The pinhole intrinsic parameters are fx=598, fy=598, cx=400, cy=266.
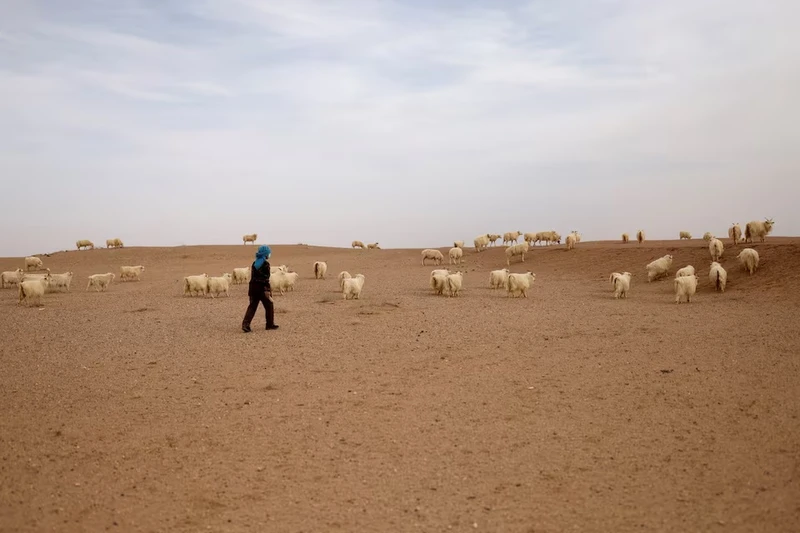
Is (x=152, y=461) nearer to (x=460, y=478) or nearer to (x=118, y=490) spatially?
(x=118, y=490)

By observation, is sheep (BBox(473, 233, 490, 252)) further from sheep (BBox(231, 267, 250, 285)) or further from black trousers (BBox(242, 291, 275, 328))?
black trousers (BBox(242, 291, 275, 328))

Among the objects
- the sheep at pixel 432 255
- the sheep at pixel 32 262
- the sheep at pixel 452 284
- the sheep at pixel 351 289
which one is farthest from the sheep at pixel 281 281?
the sheep at pixel 32 262

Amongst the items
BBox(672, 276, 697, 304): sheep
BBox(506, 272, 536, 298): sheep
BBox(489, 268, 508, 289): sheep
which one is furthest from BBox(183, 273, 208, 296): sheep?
BBox(672, 276, 697, 304): sheep

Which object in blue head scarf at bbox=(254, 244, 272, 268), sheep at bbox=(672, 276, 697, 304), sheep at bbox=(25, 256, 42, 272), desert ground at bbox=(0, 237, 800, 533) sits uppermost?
sheep at bbox=(25, 256, 42, 272)

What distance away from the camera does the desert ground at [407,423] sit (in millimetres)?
6152

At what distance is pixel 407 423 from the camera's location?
28.1 ft

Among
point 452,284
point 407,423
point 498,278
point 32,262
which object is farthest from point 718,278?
point 32,262

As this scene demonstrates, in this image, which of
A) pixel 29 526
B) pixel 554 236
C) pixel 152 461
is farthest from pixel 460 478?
pixel 554 236

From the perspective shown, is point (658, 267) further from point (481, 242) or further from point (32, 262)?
point (32, 262)

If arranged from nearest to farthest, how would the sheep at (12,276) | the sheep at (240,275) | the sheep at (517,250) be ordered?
1. the sheep at (240,275)
2. the sheep at (12,276)
3. the sheep at (517,250)

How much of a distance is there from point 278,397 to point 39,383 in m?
4.43

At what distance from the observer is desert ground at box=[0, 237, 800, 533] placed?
6.15 metres

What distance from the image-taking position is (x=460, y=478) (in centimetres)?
683

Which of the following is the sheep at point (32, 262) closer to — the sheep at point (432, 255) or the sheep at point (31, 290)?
the sheep at point (31, 290)
